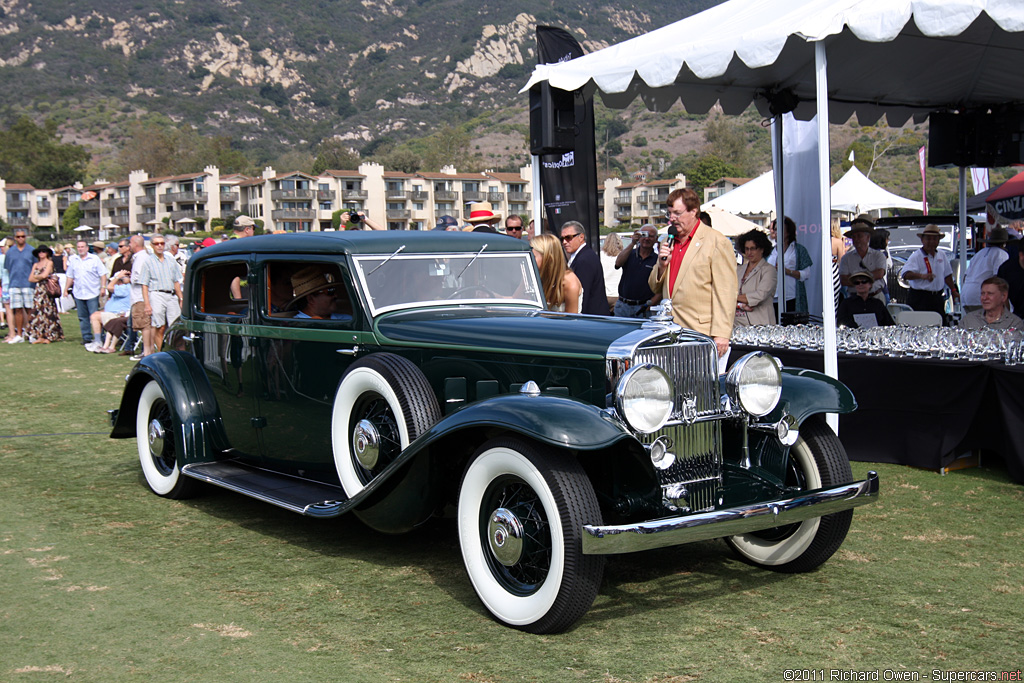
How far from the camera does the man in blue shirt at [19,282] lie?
14.7 m

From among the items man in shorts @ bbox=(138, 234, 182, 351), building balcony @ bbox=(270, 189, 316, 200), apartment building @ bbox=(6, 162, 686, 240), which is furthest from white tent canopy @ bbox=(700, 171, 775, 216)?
building balcony @ bbox=(270, 189, 316, 200)

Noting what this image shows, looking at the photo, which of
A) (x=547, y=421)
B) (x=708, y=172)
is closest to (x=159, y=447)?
(x=547, y=421)

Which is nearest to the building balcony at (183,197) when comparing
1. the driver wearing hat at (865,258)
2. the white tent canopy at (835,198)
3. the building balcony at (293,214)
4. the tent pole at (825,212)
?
the building balcony at (293,214)

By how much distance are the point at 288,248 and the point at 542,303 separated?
1425 millimetres

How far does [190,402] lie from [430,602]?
2346mm

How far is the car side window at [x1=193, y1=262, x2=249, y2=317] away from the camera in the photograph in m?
5.65

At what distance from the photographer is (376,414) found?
429 centimetres

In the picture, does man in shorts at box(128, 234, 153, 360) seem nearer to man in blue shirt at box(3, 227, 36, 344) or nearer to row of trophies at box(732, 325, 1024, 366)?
man in blue shirt at box(3, 227, 36, 344)

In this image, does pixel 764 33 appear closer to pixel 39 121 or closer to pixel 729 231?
pixel 729 231

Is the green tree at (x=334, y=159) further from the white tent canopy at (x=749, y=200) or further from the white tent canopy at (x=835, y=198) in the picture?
the white tent canopy at (x=749, y=200)

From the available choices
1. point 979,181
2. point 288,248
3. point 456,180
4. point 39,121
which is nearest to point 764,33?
point 288,248

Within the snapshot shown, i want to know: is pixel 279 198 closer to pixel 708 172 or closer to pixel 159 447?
pixel 708 172

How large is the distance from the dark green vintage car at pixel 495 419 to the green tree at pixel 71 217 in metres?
97.0

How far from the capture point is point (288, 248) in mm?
4887
